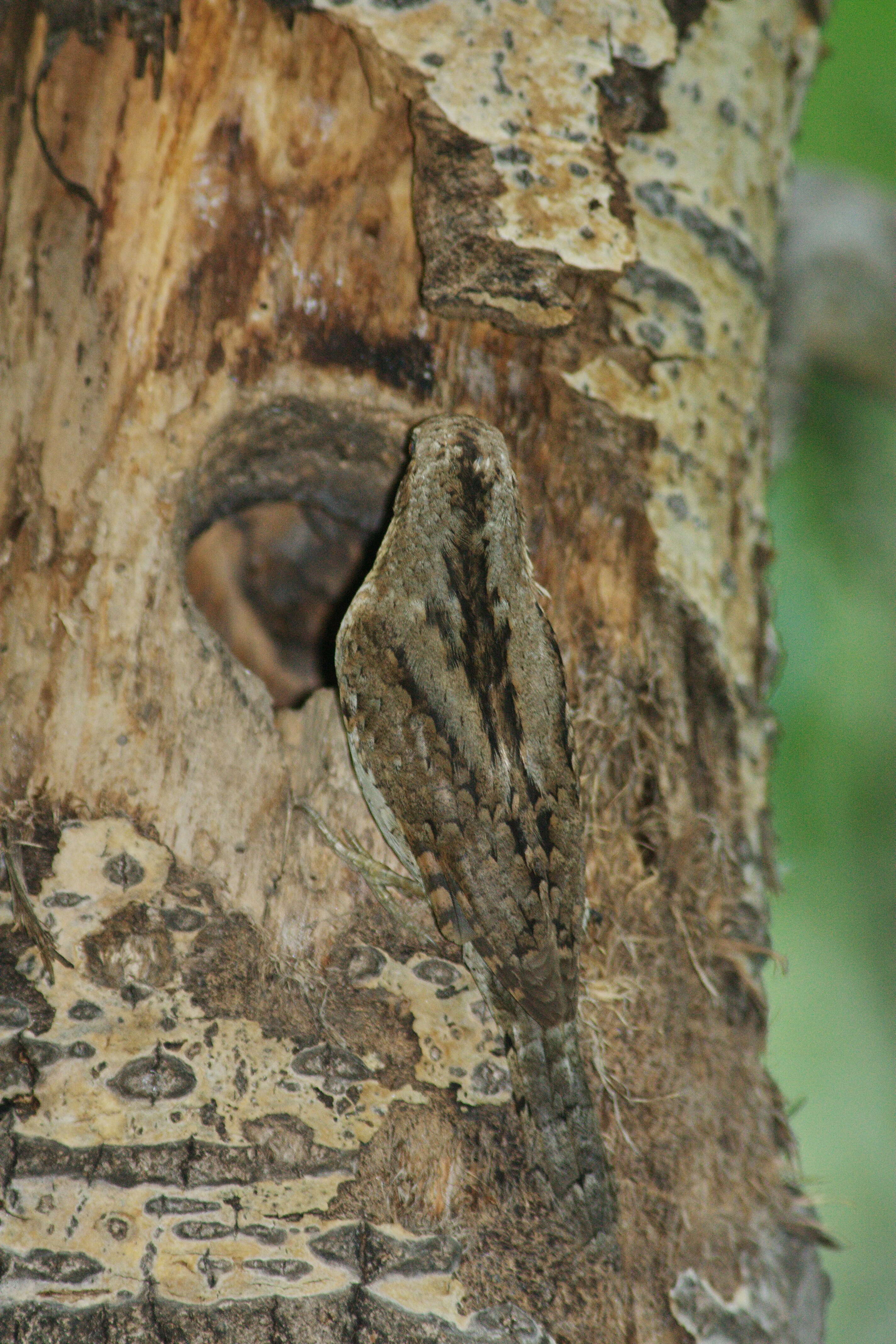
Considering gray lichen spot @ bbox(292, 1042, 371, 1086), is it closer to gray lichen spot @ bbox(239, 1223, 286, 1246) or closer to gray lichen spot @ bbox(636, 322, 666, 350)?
gray lichen spot @ bbox(239, 1223, 286, 1246)

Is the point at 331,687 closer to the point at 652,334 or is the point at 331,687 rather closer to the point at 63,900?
the point at 63,900

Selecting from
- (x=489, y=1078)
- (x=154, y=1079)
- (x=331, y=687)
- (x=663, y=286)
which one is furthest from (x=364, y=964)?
(x=663, y=286)

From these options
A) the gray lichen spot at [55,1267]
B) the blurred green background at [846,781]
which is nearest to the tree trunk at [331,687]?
the gray lichen spot at [55,1267]

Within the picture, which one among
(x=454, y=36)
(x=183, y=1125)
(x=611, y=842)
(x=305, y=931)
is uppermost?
(x=454, y=36)

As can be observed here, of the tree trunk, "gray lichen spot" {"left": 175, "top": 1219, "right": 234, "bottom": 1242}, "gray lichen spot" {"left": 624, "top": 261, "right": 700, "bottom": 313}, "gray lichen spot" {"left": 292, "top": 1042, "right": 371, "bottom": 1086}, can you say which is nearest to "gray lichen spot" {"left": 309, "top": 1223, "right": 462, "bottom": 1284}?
the tree trunk

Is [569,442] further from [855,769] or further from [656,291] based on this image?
[855,769]

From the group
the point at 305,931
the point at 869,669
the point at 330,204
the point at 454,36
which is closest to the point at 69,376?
the point at 330,204
